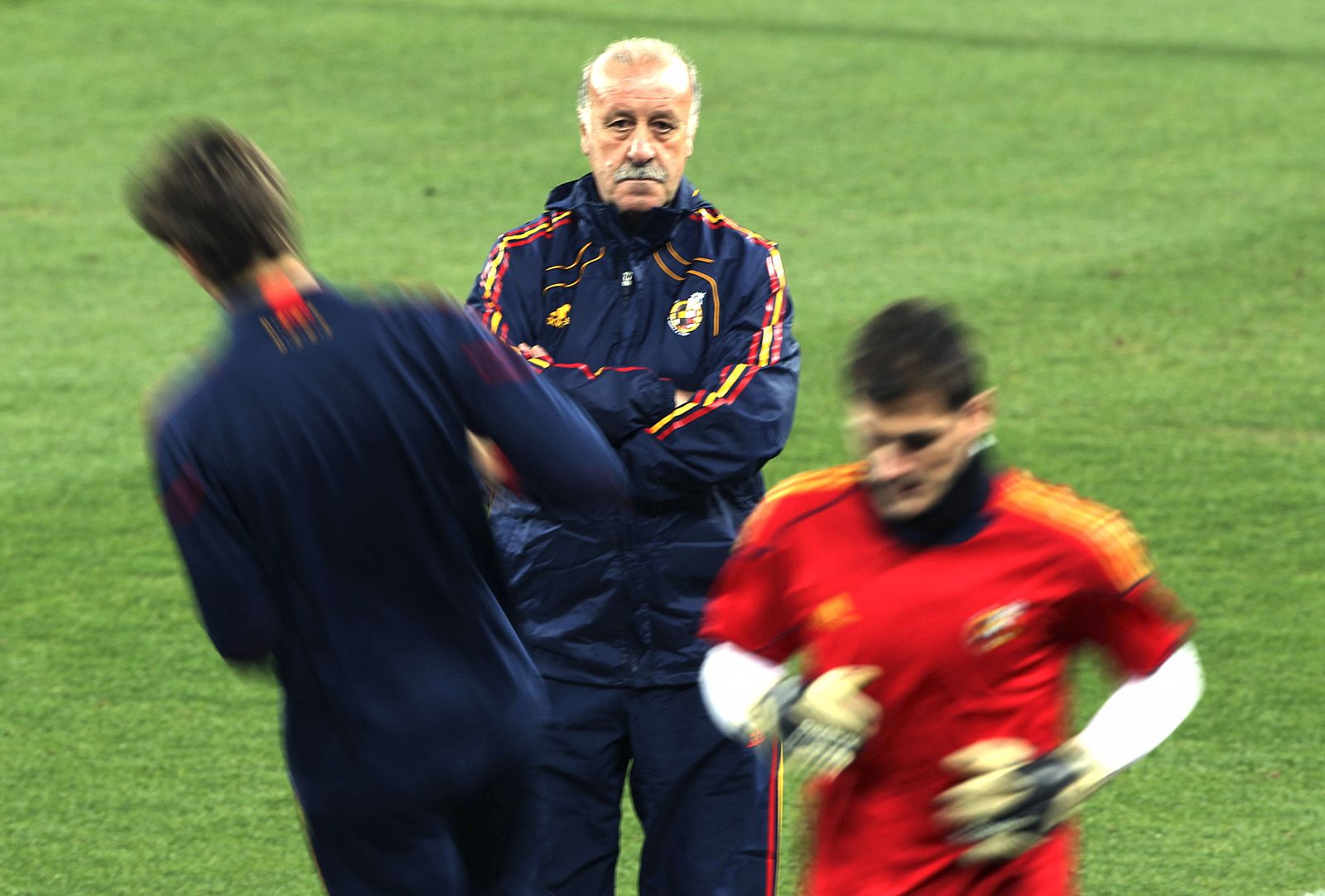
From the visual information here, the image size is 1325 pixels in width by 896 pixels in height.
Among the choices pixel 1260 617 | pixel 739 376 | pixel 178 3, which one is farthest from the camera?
pixel 178 3

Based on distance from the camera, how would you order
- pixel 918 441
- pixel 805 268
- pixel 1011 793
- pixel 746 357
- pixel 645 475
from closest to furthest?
1. pixel 1011 793
2. pixel 918 441
3. pixel 645 475
4. pixel 746 357
5. pixel 805 268

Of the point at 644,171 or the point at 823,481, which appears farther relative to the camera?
the point at 644,171

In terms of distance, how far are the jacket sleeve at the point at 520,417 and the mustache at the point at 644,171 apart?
0.89m


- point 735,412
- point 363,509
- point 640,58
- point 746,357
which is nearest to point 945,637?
point 363,509

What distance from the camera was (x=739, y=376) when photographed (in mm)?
3607

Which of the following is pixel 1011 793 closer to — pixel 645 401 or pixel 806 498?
pixel 806 498

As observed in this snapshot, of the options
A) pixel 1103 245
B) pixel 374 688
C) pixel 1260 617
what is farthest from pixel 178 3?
pixel 374 688

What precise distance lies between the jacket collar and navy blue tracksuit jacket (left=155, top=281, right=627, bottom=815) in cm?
87

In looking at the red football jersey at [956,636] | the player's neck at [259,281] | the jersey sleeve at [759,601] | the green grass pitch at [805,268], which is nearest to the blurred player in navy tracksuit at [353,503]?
the player's neck at [259,281]

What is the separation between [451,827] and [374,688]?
28cm

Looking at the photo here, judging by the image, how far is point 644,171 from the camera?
12.0ft

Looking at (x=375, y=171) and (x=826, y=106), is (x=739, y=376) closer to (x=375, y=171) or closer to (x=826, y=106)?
(x=375, y=171)

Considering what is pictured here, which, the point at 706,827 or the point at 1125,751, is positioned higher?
the point at 1125,751

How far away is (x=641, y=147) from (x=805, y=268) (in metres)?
6.01
